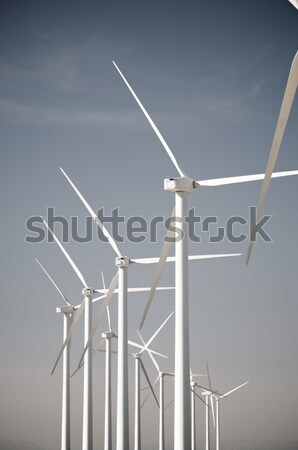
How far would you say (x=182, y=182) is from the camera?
118 ft

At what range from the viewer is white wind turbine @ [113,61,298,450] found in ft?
107

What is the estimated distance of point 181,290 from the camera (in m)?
34.0

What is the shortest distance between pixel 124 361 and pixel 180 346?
52.3ft

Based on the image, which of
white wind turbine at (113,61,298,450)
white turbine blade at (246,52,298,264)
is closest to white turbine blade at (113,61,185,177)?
white wind turbine at (113,61,298,450)

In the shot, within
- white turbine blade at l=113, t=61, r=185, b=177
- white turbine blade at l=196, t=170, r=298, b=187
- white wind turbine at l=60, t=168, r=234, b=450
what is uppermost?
white turbine blade at l=113, t=61, r=185, b=177

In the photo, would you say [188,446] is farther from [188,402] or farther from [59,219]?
[59,219]

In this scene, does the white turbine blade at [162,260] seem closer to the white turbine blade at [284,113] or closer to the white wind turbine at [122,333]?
the white wind turbine at [122,333]

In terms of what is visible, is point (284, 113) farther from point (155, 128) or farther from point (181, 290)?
point (155, 128)

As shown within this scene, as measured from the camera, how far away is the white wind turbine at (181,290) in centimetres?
3266

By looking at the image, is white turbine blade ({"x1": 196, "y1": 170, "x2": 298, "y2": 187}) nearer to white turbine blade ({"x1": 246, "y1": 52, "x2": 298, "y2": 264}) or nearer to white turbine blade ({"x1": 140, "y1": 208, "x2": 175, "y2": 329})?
white turbine blade ({"x1": 140, "y1": 208, "x2": 175, "y2": 329})

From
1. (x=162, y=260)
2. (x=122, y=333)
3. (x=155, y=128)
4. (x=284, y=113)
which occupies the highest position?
(x=155, y=128)

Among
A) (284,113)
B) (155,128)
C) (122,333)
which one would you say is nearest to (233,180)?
(155,128)

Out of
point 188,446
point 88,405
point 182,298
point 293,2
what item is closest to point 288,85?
point 293,2

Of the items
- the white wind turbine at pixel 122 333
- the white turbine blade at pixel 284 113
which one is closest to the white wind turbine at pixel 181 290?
the white turbine blade at pixel 284 113
